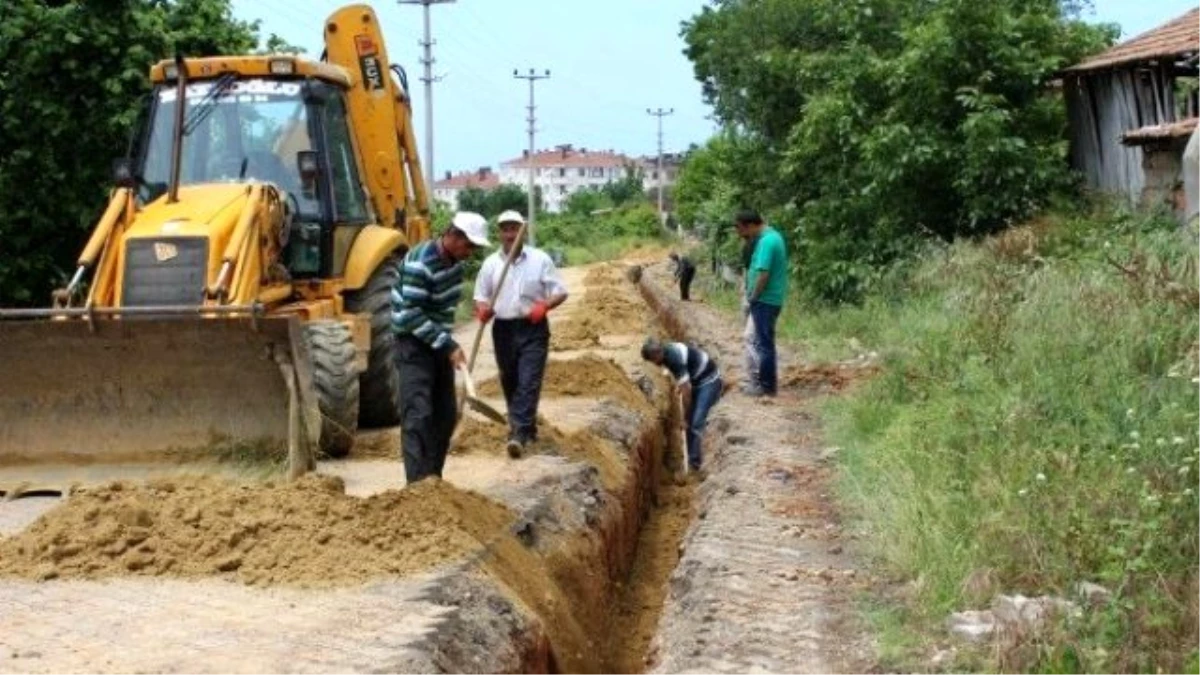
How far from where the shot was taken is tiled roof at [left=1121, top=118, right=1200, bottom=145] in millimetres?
14305

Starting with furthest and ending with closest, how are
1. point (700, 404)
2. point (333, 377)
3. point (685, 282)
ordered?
point (685, 282) → point (700, 404) → point (333, 377)

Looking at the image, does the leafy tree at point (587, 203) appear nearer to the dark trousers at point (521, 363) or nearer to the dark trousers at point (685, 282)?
the dark trousers at point (685, 282)

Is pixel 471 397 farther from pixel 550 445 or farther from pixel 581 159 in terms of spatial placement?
pixel 581 159

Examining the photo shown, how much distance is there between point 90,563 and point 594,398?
771cm

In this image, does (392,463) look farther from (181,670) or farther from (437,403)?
(181,670)

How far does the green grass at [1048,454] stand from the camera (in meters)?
5.18

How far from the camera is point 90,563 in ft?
23.7

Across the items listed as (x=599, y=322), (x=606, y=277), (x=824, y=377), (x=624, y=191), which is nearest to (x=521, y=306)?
(x=824, y=377)

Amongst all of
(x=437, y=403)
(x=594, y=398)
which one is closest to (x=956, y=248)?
(x=594, y=398)

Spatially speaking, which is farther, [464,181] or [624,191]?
[464,181]

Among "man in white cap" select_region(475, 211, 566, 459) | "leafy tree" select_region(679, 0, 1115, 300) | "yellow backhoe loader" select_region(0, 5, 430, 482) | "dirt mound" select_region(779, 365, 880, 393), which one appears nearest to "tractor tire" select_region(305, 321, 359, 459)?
"yellow backhoe loader" select_region(0, 5, 430, 482)

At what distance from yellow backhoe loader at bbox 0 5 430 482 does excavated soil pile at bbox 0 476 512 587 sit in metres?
1.28

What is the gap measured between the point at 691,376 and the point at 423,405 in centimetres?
374

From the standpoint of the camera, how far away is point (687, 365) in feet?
40.0
